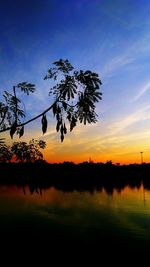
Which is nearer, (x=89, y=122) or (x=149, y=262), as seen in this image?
(x=89, y=122)

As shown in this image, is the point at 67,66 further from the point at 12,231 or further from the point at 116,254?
the point at 12,231

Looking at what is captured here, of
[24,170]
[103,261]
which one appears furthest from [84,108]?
[103,261]

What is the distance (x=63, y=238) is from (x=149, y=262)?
48.6ft

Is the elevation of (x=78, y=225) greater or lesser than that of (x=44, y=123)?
lesser

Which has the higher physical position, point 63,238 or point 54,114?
point 54,114

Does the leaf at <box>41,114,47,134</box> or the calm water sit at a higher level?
the leaf at <box>41,114,47,134</box>

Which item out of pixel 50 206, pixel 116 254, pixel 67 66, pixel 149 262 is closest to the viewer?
pixel 67 66

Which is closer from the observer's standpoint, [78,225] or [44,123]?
[44,123]

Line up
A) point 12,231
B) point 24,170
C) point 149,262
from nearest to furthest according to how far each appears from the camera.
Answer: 1. point 24,170
2. point 149,262
3. point 12,231

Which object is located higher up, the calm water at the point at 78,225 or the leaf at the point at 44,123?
the leaf at the point at 44,123

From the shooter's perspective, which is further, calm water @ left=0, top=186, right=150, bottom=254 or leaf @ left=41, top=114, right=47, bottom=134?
calm water @ left=0, top=186, right=150, bottom=254

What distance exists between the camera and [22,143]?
9.47 m

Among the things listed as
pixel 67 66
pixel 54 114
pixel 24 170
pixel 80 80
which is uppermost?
pixel 67 66

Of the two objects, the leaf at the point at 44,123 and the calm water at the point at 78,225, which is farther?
the calm water at the point at 78,225
